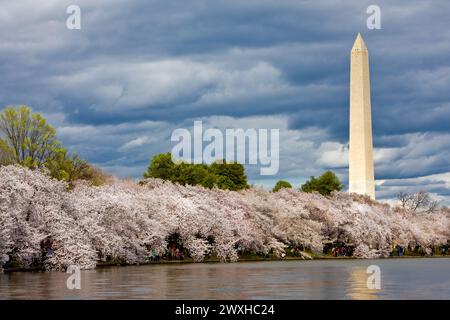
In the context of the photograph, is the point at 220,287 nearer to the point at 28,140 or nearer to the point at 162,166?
the point at 28,140

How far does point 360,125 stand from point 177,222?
48.0 metres

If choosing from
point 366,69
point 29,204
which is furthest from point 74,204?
point 366,69

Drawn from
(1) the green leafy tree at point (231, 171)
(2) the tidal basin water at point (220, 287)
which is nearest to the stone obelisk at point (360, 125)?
(1) the green leafy tree at point (231, 171)

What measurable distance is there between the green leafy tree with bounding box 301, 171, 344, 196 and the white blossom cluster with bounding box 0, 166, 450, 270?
1811 centimetres

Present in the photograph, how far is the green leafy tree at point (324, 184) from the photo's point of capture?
145 meters

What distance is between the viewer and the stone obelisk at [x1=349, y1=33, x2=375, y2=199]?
114000mm

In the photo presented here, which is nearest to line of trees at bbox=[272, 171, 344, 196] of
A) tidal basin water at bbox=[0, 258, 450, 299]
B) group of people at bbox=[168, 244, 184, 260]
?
group of people at bbox=[168, 244, 184, 260]

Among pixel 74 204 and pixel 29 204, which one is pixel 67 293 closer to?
pixel 29 204

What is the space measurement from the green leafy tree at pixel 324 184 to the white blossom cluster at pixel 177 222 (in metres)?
18.1

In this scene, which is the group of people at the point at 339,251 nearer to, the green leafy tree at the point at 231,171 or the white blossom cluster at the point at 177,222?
the white blossom cluster at the point at 177,222

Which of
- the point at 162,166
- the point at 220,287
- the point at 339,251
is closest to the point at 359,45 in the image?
the point at 339,251

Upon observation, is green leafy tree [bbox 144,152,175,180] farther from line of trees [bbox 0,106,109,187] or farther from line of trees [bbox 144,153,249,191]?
line of trees [bbox 0,106,109,187]

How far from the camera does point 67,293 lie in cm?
3412
